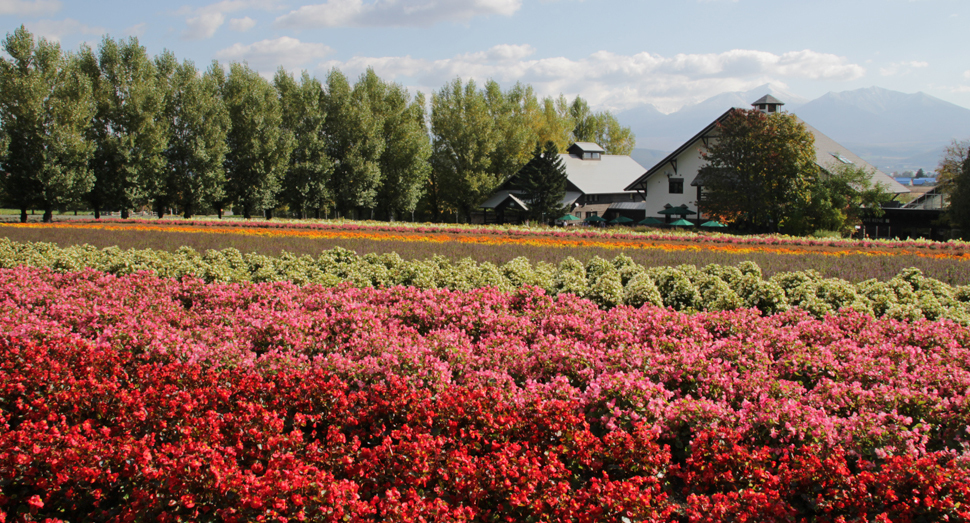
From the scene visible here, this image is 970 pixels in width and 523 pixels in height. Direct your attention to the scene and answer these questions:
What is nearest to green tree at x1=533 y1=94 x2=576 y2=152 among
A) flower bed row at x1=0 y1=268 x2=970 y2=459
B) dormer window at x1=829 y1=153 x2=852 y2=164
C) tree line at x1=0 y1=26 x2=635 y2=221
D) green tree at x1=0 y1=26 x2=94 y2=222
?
tree line at x1=0 y1=26 x2=635 y2=221

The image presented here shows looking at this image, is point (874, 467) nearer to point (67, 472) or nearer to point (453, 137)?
point (67, 472)

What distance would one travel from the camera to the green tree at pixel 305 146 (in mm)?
43125

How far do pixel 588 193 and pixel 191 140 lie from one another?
30.8m

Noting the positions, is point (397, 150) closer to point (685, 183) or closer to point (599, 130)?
point (685, 183)

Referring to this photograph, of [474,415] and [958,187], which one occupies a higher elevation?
[958,187]

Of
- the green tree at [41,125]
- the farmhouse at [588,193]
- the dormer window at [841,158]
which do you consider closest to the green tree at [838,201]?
the dormer window at [841,158]

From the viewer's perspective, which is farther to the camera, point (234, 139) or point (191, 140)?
point (234, 139)

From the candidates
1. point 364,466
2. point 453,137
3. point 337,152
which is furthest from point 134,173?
point 364,466

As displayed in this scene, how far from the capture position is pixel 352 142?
4447 centimetres

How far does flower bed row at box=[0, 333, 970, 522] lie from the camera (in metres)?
2.88

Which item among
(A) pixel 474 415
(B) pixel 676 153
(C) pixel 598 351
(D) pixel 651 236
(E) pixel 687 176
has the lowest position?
(A) pixel 474 415

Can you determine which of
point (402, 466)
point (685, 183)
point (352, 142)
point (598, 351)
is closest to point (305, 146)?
point (352, 142)

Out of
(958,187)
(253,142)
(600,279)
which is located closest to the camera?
(600,279)

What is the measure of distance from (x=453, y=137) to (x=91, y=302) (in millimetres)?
43699
